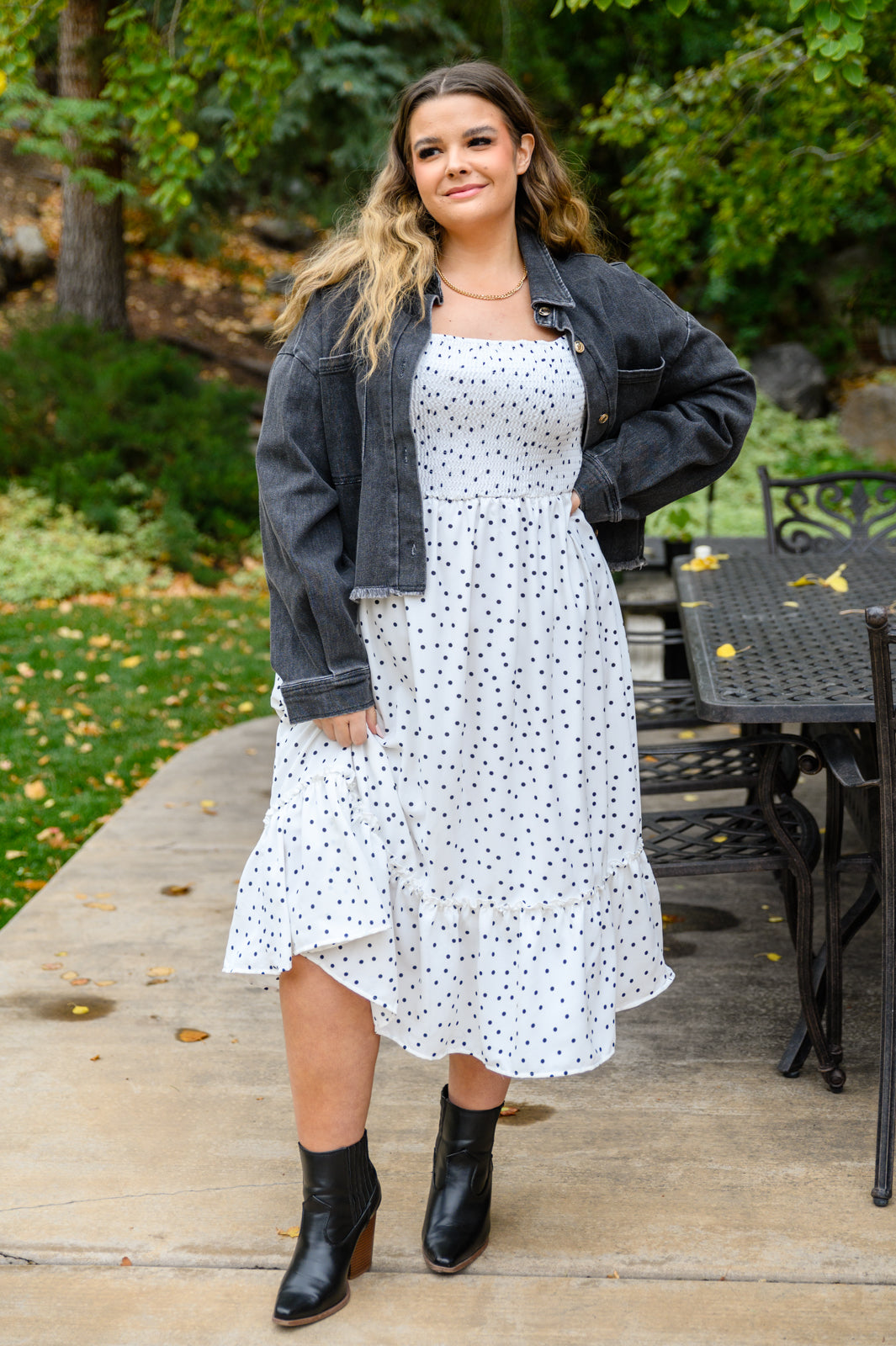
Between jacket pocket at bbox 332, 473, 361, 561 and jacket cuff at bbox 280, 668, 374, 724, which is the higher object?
jacket pocket at bbox 332, 473, 361, 561

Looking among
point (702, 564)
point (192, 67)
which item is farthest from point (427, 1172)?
point (192, 67)

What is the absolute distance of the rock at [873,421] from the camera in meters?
13.0

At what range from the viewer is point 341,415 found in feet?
6.45

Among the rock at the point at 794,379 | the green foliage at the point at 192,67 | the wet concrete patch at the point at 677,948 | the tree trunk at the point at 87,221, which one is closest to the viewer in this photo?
the wet concrete patch at the point at 677,948

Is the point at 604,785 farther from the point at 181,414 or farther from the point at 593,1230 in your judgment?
the point at 181,414

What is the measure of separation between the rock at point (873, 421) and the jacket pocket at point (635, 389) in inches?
453

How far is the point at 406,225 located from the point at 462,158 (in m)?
0.14

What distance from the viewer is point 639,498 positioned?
220 centimetres

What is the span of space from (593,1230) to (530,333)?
5.23 ft

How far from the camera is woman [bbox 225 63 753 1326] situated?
1.93 meters

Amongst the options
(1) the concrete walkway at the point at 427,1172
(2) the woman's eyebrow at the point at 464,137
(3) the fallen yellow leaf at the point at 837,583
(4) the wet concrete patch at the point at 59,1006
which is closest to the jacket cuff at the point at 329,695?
(1) the concrete walkway at the point at 427,1172

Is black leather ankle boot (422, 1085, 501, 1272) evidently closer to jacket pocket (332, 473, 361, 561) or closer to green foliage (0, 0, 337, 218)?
jacket pocket (332, 473, 361, 561)

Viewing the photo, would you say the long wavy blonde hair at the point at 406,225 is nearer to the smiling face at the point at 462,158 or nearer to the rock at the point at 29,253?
the smiling face at the point at 462,158

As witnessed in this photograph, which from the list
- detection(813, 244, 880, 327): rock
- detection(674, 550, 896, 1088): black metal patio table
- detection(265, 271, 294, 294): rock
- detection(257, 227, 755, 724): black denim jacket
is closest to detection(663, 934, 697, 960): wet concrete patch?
detection(674, 550, 896, 1088): black metal patio table
